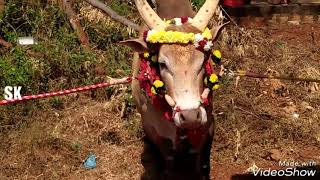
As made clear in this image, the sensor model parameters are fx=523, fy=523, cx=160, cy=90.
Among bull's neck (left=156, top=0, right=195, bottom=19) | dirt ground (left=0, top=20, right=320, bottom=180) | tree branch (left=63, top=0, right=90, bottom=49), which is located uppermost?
bull's neck (left=156, top=0, right=195, bottom=19)

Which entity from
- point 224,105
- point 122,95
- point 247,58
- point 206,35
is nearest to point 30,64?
point 122,95

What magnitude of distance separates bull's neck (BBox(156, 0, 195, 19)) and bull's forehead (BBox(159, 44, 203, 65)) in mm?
939

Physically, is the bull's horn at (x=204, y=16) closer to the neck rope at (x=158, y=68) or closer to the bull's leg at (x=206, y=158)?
the neck rope at (x=158, y=68)

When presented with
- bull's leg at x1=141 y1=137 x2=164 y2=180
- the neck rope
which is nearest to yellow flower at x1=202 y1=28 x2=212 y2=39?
the neck rope

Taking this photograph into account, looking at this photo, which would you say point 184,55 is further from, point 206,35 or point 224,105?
point 224,105

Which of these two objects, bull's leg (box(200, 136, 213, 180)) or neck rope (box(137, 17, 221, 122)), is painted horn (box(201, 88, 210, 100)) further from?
bull's leg (box(200, 136, 213, 180))

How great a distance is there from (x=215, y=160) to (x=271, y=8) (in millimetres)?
3564

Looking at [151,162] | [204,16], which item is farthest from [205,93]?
[151,162]

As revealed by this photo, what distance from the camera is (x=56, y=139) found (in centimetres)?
570

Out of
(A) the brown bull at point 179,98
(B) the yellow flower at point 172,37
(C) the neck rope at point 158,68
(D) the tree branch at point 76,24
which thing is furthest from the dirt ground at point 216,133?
(B) the yellow flower at point 172,37

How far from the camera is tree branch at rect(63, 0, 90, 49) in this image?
23.0ft

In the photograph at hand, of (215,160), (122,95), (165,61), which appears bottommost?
(215,160)

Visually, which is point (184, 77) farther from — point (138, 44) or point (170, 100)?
point (138, 44)

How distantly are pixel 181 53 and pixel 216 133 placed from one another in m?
2.40
